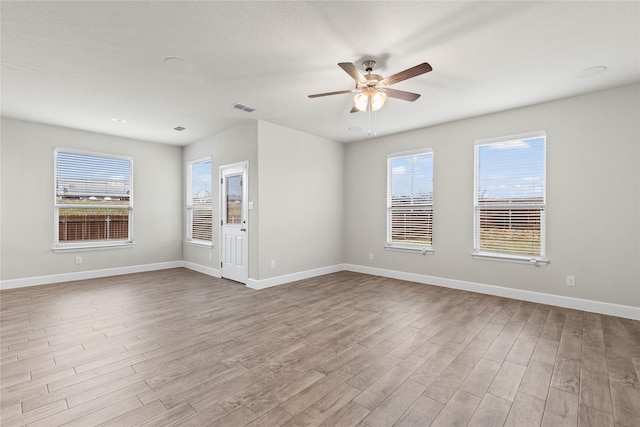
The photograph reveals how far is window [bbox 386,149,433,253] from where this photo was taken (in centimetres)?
542

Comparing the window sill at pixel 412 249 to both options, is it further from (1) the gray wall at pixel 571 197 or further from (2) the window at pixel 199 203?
(2) the window at pixel 199 203

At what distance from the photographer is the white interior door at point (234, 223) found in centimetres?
530

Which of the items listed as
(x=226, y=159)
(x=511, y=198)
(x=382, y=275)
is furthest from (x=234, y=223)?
(x=511, y=198)

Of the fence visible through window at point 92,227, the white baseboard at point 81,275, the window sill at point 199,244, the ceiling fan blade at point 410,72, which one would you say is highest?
the ceiling fan blade at point 410,72

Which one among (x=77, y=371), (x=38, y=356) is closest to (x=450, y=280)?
(x=77, y=371)

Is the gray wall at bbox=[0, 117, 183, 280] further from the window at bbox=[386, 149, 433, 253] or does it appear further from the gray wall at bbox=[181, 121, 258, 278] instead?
the window at bbox=[386, 149, 433, 253]

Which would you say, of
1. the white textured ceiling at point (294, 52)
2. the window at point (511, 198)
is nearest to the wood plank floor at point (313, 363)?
the window at point (511, 198)

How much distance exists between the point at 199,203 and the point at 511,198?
Answer: 19.6 feet

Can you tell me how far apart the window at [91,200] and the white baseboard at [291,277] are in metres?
3.22

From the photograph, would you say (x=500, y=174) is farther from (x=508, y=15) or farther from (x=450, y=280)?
(x=508, y=15)

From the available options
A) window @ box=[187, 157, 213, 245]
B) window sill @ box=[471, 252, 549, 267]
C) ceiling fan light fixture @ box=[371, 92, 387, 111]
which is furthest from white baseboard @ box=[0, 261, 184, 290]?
window sill @ box=[471, 252, 549, 267]

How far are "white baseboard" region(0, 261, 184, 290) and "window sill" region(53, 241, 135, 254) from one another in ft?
1.40

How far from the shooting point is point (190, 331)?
325cm

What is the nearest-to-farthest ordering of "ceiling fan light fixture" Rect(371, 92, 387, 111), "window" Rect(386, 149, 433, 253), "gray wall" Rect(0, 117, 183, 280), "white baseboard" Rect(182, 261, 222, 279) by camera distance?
"ceiling fan light fixture" Rect(371, 92, 387, 111) < "gray wall" Rect(0, 117, 183, 280) < "window" Rect(386, 149, 433, 253) < "white baseboard" Rect(182, 261, 222, 279)
